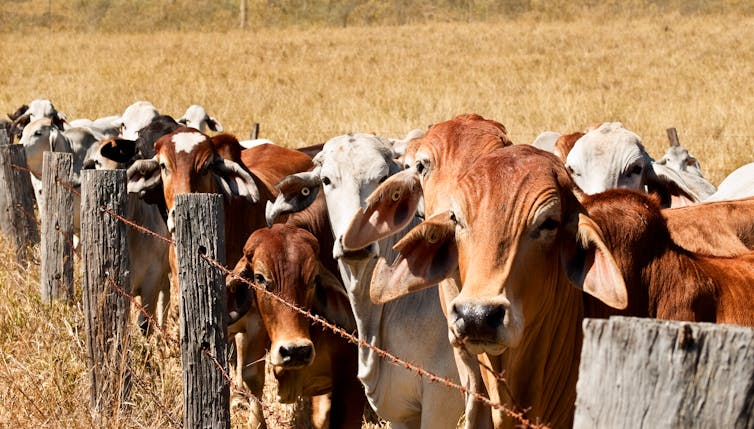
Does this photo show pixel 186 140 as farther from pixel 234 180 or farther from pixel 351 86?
pixel 351 86

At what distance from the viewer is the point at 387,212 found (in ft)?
15.5

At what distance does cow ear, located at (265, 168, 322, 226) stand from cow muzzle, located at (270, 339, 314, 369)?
100 centimetres

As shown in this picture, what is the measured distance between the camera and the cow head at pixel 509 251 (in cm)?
326

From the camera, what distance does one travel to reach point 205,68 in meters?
28.4

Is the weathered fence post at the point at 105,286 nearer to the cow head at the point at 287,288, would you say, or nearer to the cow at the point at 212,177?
the cow head at the point at 287,288

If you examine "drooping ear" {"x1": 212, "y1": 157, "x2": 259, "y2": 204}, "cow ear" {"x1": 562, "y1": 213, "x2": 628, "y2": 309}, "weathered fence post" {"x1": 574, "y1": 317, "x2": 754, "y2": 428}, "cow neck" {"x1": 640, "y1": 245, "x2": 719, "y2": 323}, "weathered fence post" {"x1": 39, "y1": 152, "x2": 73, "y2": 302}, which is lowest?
"weathered fence post" {"x1": 39, "y1": 152, "x2": 73, "y2": 302}

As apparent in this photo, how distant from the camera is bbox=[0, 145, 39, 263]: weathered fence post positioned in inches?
376

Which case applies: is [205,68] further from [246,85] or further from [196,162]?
[196,162]

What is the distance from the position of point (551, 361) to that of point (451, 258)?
1.76 ft

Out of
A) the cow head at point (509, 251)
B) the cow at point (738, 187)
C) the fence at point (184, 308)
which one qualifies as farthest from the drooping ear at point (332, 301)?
the cow at point (738, 187)

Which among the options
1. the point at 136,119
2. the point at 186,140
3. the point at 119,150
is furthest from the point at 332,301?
the point at 136,119

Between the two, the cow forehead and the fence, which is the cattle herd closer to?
the cow forehead

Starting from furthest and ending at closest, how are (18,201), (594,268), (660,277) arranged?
→ (18,201), (660,277), (594,268)

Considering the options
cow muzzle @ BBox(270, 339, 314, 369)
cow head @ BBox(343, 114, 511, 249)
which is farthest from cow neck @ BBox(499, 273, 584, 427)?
cow muzzle @ BBox(270, 339, 314, 369)
